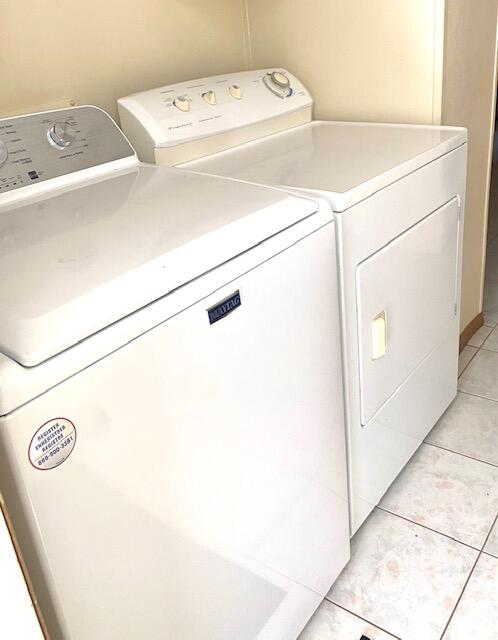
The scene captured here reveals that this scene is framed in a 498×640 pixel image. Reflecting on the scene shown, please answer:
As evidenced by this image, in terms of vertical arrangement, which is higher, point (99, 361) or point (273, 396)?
Result: point (99, 361)

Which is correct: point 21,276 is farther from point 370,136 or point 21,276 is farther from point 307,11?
point 307,11

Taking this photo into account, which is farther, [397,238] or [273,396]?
[397,238]

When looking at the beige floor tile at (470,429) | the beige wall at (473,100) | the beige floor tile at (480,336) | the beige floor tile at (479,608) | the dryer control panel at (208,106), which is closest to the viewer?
the beige floor tile at (479,608)

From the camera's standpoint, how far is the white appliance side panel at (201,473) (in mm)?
761

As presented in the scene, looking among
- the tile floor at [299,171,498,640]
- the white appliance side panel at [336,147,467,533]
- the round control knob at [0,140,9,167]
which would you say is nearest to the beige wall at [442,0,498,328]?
the white appliance side panel at [336,147,467,533]

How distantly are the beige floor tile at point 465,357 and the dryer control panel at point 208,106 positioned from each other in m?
1.08

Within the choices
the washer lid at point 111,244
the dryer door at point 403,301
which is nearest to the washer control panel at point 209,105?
the washer lid at point 111,244

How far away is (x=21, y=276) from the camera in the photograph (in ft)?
2.82

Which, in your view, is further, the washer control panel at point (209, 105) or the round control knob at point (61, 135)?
the washer control panel at point (209, 105)

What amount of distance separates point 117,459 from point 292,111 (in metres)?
1.28

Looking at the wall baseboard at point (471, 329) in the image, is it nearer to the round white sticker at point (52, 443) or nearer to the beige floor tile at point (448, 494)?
the beige floor tile at point (448, 494)

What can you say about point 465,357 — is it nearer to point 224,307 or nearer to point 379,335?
point 379,335

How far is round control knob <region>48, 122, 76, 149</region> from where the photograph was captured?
4.33 ft

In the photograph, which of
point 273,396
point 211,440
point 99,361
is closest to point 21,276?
point 99,361
